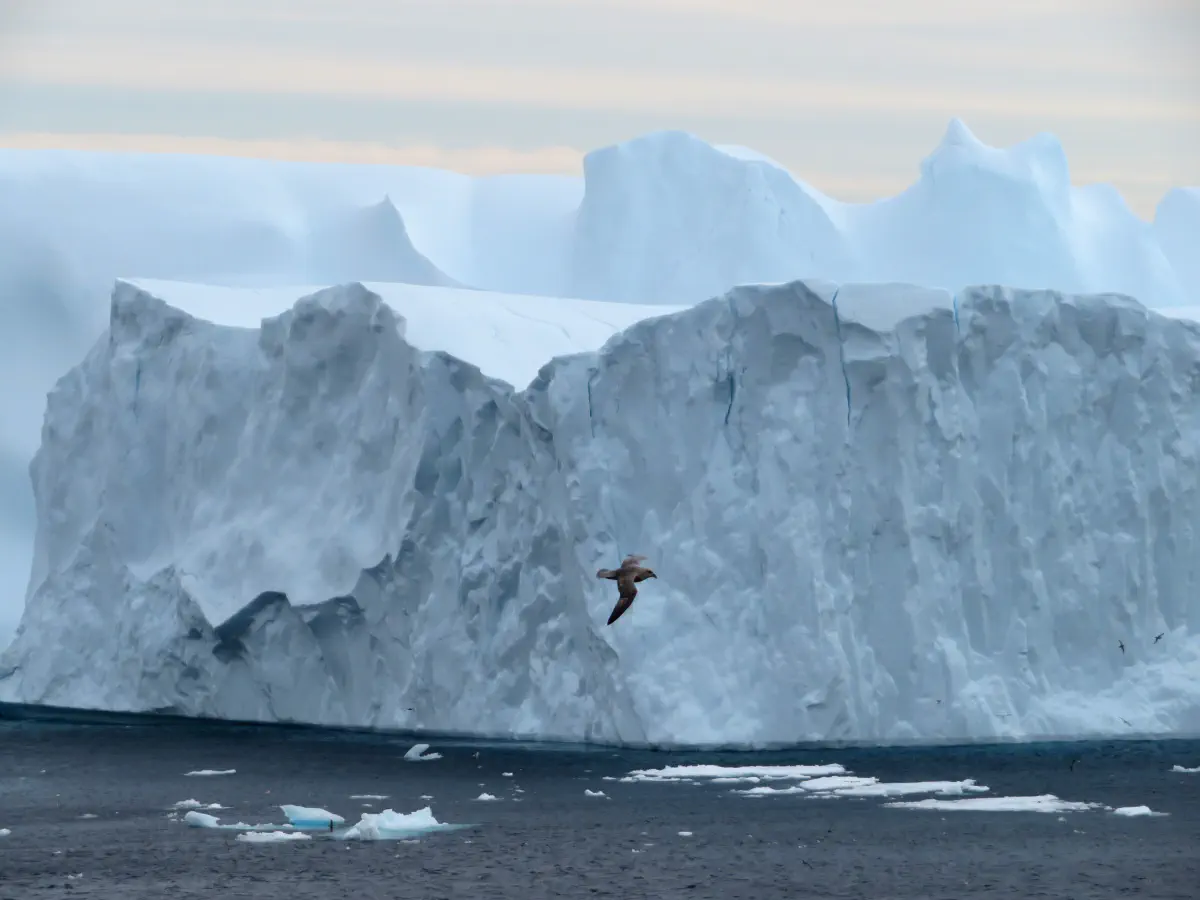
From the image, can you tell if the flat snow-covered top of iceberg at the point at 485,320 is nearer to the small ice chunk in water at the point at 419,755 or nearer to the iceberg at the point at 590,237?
the small ice chunk in water at the point at 419,755

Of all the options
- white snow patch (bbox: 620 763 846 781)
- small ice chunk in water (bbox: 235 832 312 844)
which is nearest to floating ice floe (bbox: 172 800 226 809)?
small ice chunk in water (bbox: 235 832 312 844)

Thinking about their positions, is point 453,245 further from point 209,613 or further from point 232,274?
point 209,613

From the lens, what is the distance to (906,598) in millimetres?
19609

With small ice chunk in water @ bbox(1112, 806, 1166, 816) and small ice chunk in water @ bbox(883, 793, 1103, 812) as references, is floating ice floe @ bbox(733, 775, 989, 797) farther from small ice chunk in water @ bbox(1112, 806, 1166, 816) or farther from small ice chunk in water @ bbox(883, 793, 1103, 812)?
small ice chunk in water @ bbox(1112, 806, 1166, 816)

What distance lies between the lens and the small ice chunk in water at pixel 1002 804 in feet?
52.7

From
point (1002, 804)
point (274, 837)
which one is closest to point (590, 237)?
point (1002, 804)

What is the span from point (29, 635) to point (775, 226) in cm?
1400

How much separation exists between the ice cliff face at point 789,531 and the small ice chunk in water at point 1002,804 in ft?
9.42

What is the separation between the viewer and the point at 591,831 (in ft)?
50.9

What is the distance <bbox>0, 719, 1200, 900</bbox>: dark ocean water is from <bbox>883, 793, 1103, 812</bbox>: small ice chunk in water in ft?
0.32

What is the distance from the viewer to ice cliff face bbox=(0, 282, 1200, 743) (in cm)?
1944

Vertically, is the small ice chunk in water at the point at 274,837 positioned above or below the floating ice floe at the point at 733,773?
below

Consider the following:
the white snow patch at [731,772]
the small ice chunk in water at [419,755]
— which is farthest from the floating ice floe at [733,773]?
the small ice chunk in water at [419,755]

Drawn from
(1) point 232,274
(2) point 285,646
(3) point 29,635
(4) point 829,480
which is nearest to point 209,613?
(2) point 285,646
